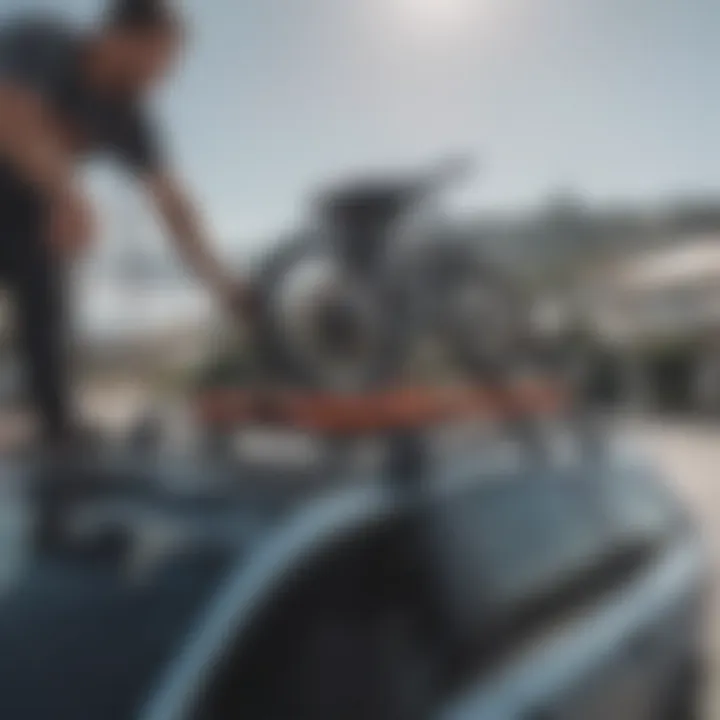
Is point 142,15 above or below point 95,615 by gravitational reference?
above

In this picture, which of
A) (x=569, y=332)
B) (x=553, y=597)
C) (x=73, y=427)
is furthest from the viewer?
(x=553, y=597)

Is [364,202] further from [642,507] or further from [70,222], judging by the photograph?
[642,507]

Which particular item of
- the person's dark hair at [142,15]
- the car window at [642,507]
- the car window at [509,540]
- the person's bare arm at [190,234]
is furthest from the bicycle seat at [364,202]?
the car window at [642,507]

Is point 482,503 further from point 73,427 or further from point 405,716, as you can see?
point 73,427

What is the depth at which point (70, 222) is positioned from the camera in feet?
5.73

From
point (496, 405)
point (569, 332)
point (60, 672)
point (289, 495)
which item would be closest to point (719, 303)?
point (569, 332)

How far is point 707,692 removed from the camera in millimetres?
2090

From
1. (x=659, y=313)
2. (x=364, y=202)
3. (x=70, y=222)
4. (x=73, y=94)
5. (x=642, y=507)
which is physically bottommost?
(x=642, y=507)

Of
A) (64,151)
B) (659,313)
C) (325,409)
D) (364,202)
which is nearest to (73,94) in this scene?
(64,151)

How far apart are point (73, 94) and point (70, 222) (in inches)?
6.0

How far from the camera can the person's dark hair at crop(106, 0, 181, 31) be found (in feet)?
5.61

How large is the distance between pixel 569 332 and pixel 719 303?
213 mm

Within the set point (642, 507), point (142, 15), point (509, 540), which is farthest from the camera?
point (642, 507)

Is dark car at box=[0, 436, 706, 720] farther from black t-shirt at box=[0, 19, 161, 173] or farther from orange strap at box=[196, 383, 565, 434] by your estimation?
black t-shirt at box=[0, 19, 161, 173]
